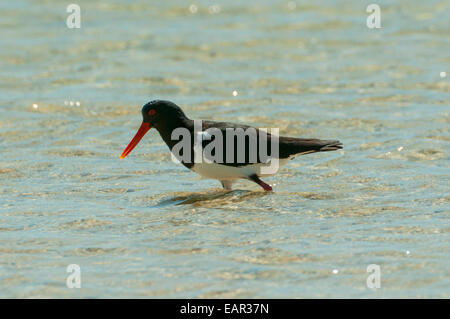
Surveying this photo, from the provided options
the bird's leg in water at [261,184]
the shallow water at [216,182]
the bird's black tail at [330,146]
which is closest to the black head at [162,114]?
the shallow water at [216,182]

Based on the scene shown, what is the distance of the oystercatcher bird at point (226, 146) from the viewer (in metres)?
7.70

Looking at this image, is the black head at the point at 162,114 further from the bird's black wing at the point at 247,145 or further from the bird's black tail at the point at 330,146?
the bird's black tail at the point at 330,146

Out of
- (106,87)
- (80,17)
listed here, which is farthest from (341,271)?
(80,17)

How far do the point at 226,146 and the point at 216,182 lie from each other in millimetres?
913

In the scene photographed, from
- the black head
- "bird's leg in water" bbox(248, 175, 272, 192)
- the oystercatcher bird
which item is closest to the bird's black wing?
the oystercatcher bird

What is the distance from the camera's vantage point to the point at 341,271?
5.64m

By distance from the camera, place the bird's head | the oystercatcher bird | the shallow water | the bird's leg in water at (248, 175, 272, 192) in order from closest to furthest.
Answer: the shallow water < the oystercatcher bird < the bird's leg in water at (248, 175, 272, 192) < the bird's head

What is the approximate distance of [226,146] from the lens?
7.73m

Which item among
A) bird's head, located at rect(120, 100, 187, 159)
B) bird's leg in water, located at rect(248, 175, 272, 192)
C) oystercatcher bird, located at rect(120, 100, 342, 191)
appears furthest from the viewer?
→ bird's head, located at rect(120, 100, 187, 159)

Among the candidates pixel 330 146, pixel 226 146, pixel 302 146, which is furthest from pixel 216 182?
pixel 330 146

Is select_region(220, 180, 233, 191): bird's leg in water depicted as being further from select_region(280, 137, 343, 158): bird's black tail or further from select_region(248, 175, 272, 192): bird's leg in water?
select_region(280, 137, 343, 158): bird's black tail

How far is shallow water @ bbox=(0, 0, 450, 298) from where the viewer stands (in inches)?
227

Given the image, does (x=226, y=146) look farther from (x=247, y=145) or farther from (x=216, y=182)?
(x=216, y=182)
